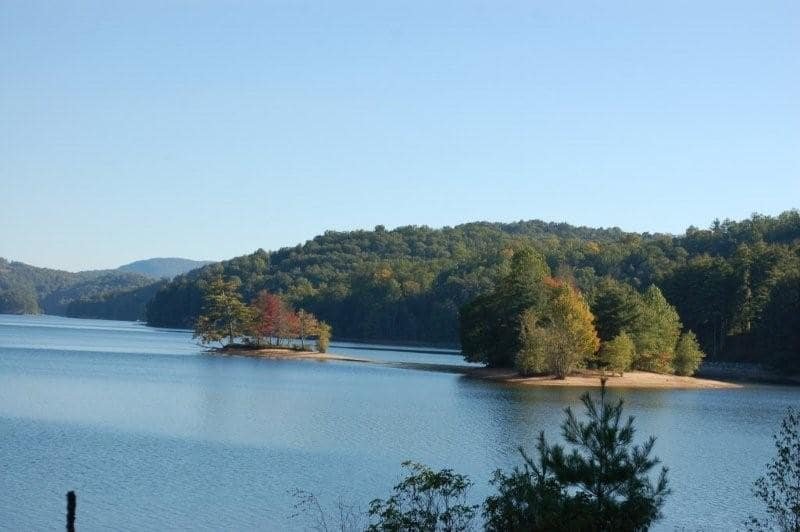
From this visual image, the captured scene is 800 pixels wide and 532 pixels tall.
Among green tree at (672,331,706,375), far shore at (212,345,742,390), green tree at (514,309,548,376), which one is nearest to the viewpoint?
far shore at (212,345,742,390)

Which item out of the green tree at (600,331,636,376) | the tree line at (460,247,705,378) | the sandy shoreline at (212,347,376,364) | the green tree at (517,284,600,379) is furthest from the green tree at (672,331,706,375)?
the sandy shoreline at (212,347,376,364)

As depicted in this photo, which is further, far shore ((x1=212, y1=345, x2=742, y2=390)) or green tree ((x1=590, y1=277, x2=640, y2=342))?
green tree ((x1=590, y1=277, x2=640, y2=342))

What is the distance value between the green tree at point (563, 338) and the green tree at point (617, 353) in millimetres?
1014

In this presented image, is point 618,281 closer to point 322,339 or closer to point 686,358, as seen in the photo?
point 686,358

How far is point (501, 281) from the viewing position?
86.8 meters

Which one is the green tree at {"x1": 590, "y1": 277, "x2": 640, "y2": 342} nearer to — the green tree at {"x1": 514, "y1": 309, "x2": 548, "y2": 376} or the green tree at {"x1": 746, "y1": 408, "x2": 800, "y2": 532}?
the green tree at {"x1": 514, "y1": 309, "x2": 548, "y2": 376}

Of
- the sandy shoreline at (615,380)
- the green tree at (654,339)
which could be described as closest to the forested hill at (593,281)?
the green tree at (654,339)

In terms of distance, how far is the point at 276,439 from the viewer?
129 ft

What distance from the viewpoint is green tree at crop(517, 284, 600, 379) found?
74688 mm

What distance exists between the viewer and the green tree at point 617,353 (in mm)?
78375

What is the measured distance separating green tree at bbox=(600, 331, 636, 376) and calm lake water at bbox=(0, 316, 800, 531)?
7.64 m

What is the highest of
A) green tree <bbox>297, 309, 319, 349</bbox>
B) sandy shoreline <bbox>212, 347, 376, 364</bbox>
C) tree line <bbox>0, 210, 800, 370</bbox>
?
tree line <bbox>0, 210, 800, 370</bbox>

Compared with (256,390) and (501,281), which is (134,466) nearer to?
(256,390)

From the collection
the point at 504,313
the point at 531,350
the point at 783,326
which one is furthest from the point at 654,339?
the point at 783,326
